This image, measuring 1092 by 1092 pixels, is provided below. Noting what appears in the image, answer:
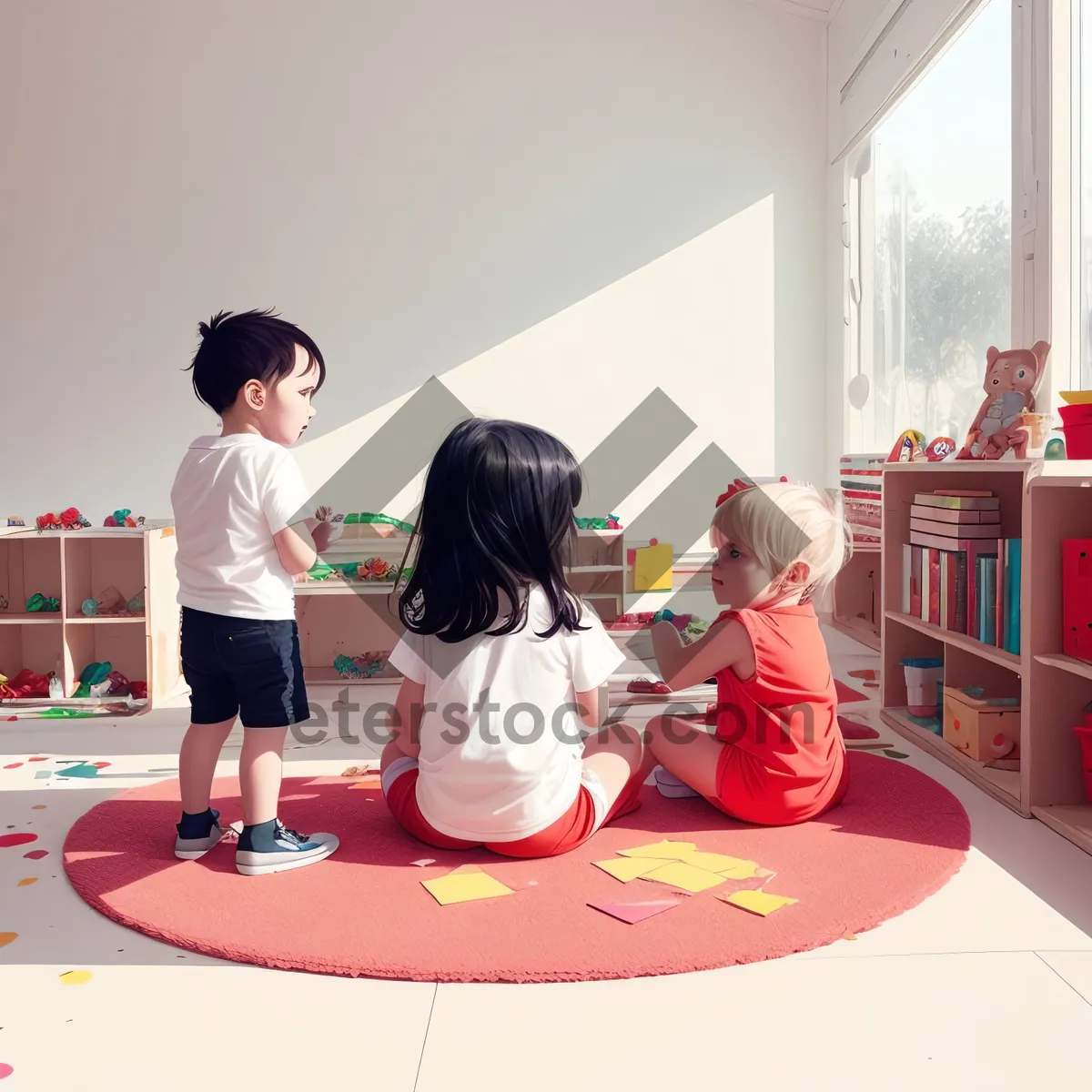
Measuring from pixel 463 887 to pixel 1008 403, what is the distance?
178 centimetres

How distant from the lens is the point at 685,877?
5.73 ft

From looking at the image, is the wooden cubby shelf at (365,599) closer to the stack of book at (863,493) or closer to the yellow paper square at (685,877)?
the stack of book at (863,493)

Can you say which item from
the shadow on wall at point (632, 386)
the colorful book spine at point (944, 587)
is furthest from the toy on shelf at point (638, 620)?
the colorful book spine at point (944, 587)

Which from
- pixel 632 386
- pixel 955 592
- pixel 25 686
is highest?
pixel 632 386

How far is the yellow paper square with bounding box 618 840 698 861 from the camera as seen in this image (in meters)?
1.85

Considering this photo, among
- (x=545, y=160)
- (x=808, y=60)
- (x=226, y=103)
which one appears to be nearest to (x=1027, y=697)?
(x=545, y=160)

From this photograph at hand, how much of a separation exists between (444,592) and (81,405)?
332cm

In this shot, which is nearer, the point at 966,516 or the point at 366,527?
the point at 966,516

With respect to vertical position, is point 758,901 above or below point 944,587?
below

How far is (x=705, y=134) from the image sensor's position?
4.66 m

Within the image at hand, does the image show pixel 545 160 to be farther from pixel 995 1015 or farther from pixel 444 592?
pixel 995 1015

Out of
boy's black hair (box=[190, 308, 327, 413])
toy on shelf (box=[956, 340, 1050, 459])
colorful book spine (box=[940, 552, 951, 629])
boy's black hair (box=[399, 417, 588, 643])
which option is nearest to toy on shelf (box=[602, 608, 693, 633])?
colorful book spine (box=[940, 552, 951, 629])

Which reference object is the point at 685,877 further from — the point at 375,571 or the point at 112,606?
Answer: the point at 112,606

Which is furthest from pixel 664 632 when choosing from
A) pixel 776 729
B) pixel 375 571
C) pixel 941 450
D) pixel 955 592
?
pixel 375 571
